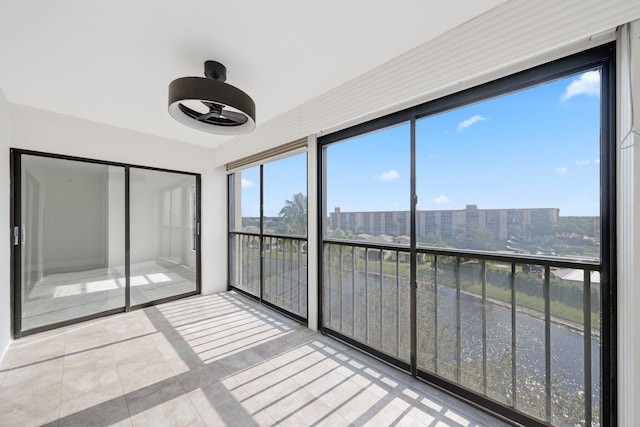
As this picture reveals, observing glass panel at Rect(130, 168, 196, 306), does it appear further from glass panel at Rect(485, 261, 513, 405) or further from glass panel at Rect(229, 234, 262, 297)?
glass panel at Rect(485, 261, 513, 405)

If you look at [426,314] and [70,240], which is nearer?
[426,314]

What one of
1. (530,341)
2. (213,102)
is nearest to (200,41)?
(213,102)

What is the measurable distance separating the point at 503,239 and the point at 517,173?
40 cm

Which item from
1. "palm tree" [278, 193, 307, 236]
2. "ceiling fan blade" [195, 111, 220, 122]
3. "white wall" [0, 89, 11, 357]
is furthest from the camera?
"palm tree" [278, 193, 307, 236]

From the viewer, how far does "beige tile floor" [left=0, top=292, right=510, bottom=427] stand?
1560 mm

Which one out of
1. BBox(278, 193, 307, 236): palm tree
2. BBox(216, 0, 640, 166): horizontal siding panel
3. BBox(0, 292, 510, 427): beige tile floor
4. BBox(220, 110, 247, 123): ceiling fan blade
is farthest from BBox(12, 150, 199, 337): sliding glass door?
BBox(216, 0, 640, 166): horizontal siding panel

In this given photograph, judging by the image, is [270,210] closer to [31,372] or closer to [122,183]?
[122,183]

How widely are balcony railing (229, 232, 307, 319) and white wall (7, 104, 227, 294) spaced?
29cm

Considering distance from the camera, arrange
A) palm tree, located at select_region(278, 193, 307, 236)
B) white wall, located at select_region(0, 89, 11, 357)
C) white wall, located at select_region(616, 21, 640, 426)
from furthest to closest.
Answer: palm tree, located at select_region(278, 193, 307, 236) < white wall, located at select_region(0, 89, 11, 357) < white wall, located at select_region(616, 21, 640, 426)

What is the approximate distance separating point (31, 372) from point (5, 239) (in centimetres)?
122

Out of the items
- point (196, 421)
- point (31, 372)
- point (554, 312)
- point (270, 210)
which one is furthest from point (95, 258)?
point (554, 312)

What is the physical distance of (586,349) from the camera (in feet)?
4.48

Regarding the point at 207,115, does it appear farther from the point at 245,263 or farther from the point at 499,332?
the point at 245,263

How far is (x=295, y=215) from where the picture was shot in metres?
3.08
